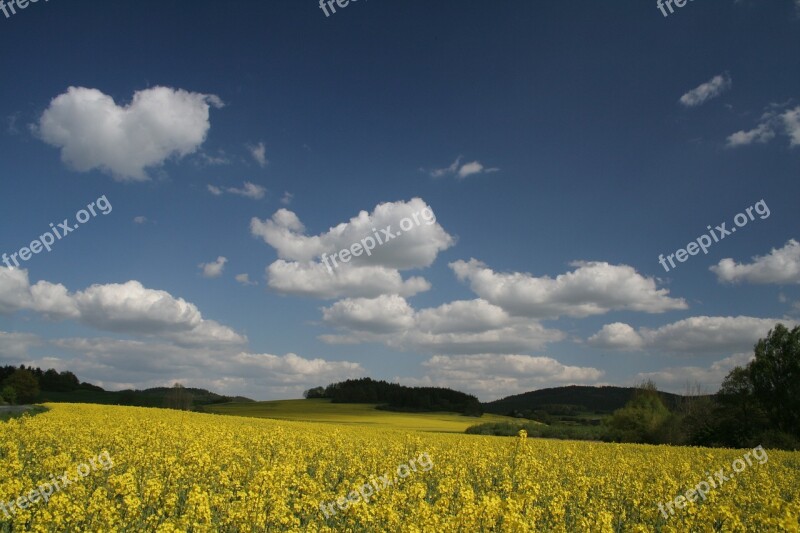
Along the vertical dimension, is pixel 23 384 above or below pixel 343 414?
above

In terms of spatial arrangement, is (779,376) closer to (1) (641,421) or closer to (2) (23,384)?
(1) (641,421)

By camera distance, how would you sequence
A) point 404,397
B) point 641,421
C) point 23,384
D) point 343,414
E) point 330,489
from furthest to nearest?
point 404,397
point 23,384
point 343,414
point 641,421
point 330,489

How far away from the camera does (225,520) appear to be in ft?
26.9

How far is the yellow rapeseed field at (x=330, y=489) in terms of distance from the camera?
7.77 metres

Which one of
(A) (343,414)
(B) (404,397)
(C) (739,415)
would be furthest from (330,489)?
(B) (404,397)

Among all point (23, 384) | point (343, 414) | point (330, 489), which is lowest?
point (343, 414)

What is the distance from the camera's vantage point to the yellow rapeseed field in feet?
25.5

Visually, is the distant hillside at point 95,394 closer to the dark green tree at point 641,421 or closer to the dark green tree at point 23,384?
the dark green tree at point 23,384

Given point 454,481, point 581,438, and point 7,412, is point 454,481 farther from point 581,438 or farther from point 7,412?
point 581,438

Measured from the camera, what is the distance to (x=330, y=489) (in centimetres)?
1255

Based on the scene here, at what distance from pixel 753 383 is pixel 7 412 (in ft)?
200

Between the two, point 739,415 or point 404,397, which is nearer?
point 739,415

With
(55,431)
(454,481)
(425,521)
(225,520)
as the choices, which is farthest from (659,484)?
(55,431)

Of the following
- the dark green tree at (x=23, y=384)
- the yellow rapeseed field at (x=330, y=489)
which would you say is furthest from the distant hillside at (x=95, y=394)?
the yellow rapeseed field at (x=330, y=489)
